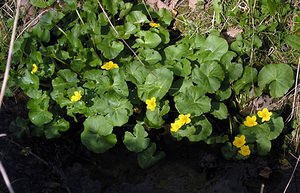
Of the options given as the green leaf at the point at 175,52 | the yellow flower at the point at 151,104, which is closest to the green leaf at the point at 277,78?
the green leaf at the point at 175,52

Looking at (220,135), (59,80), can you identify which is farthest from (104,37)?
(220,135)

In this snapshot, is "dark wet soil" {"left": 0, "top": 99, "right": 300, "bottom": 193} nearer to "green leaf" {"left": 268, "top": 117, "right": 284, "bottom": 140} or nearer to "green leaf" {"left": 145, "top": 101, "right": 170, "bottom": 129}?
"green leaf" {"left": 268, "top": 117, "right": 284, "bottom": 140}

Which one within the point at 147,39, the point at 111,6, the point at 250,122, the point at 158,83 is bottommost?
the point at 250,122

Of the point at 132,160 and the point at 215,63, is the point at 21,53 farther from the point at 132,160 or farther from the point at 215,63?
the point at 215,63

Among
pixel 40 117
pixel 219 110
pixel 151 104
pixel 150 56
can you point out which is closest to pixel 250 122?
pixel 219 110

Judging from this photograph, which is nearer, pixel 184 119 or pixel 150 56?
pixel 184 119

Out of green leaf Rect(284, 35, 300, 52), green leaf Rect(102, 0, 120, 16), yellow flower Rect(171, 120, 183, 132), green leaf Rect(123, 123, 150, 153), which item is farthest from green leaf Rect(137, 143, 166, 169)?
green leaf Rect(284, 35, 300, 52)

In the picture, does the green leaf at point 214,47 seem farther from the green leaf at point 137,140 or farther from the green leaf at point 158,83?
the green leaf at point 137,140

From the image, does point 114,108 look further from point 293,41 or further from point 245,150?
point 293,41
